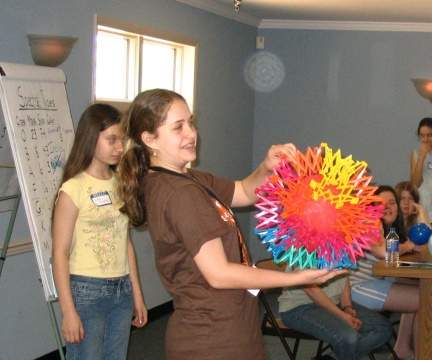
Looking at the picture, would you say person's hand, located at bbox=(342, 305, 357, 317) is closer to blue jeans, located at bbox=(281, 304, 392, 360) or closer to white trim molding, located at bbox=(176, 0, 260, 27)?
blue jeans, located at bbox=(281, 304, 392, 360)

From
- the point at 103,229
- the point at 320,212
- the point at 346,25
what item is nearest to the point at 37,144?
the point at 103,229

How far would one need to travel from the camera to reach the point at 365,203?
5.31ft

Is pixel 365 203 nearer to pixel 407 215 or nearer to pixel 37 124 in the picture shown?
pixel 37 124

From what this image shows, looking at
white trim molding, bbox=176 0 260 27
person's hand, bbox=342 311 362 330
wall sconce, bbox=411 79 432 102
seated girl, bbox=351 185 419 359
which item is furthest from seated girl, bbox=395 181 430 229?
white trim molding, bbox=176 0 260 27

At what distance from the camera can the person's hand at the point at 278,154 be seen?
1.73 meters

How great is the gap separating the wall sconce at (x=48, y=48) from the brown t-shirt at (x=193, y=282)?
89.8 inches

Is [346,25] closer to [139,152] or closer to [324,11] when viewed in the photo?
[324,11]

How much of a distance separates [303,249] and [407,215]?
3.22 m

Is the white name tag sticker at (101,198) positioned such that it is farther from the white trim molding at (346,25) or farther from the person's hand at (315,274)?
the white trim molding at (346,25)

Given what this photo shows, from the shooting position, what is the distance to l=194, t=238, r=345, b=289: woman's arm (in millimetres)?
1646

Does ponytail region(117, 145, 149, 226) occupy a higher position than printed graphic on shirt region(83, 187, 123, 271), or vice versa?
ponytail region(117, 145, 149, 226)

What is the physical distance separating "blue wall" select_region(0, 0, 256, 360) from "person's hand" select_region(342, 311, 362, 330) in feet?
5.48

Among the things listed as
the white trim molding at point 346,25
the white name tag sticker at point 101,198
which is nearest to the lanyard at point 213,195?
the white name tag sticker at point 101,198

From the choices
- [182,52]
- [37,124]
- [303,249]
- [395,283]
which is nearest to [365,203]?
[303,249]
